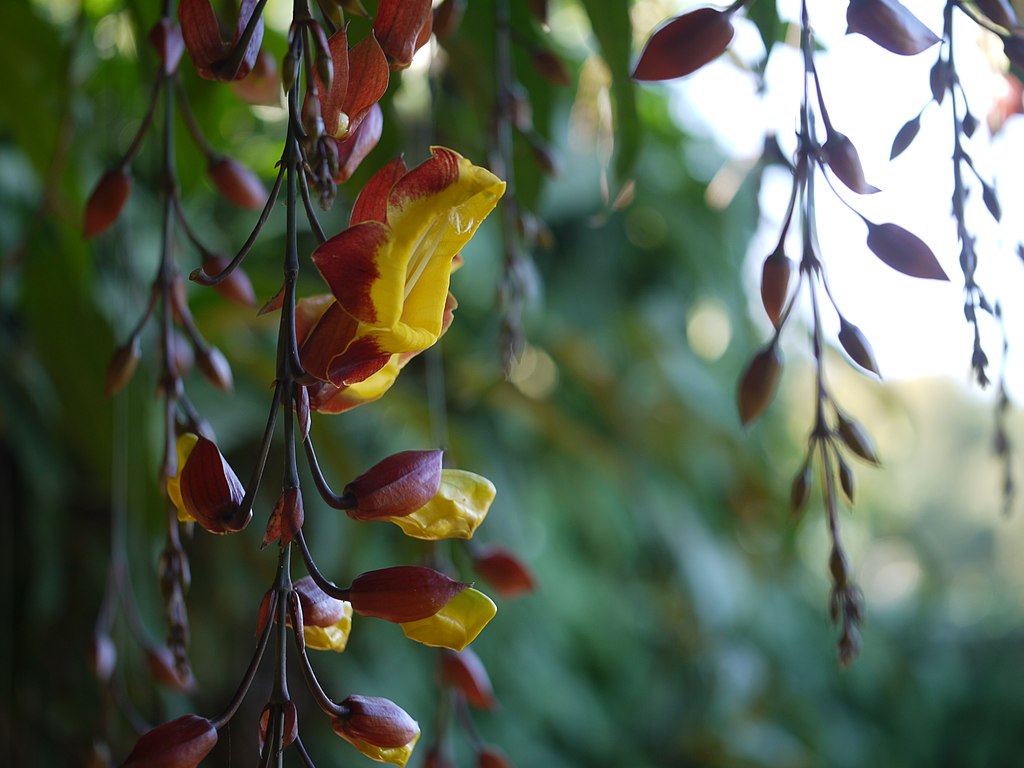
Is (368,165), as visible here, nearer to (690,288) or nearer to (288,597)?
(288,597)

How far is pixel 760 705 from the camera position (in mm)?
1341

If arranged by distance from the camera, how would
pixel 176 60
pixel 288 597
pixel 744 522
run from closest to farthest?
pixel 288 597, pixel 176 60, pixel 744 522

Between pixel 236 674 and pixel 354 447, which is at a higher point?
pixel 354 447

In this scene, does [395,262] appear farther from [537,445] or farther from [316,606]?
[537,445]

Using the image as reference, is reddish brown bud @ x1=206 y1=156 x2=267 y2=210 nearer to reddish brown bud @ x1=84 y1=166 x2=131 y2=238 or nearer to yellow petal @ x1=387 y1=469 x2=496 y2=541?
reddish brown bud @ x1=84 y1=166 x2=131 y2=238

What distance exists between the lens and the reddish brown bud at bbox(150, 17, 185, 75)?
10.3 inches

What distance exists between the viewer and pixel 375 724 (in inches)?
6.8

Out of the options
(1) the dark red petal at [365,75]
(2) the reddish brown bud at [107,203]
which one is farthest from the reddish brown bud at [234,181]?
(1) the dark red petal at [365,75]

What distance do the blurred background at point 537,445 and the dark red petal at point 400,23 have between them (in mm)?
154

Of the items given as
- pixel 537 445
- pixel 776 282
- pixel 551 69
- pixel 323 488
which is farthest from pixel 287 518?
pixel 537 445

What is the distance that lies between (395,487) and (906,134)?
0.15m

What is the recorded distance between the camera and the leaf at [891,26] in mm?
184

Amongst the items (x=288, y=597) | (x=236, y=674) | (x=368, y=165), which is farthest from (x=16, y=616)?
(x=288, y=597)

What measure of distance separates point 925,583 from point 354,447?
1.35m
